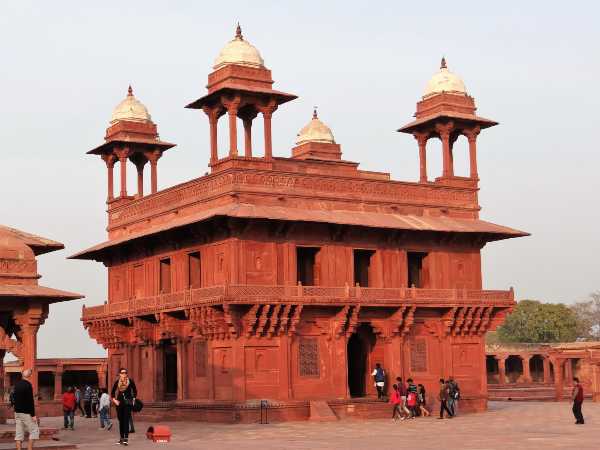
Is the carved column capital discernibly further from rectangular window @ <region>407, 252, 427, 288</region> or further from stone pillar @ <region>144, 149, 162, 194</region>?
rectangular window @ <region>407, 252, 427, 288</region>

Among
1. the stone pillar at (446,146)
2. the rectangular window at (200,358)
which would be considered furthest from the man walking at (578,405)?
the stone pillar at (446,146)

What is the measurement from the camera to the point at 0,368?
29.7 metres

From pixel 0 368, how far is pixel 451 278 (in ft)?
53.3

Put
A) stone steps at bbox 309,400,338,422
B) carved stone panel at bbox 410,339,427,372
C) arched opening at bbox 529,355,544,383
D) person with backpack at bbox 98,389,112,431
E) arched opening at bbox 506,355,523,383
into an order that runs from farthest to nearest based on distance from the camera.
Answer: arched opening at bbox 529,355,544,383, arched opening at bbox 506,355,523,383, carved stone panel at bbox 410,339,427,372, stone steps at bbox 309,400,338,422, person with backpack at bbox 98,389,112,431

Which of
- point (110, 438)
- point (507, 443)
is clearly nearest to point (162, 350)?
point (110, 438)

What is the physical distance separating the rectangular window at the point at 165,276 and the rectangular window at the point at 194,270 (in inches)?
67.4

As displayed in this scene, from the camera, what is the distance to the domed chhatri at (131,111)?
41.6 meters

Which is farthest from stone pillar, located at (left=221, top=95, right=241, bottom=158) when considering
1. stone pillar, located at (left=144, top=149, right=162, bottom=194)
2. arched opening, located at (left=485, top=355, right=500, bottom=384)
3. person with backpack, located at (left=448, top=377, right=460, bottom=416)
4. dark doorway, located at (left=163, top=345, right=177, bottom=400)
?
arched opening, located at (left=485, top=355, right=500, bottom=384)

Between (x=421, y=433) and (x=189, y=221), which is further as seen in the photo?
(x=189, y=221)

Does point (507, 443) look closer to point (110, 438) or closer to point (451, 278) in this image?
point (110, 438)

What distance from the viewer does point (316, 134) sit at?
156ft

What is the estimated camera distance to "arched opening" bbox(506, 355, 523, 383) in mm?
72562

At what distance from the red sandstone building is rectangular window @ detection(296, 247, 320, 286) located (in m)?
0.05

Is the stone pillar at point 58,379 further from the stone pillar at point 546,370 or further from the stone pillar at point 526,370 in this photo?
the stone pillar at point 546,370
